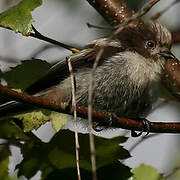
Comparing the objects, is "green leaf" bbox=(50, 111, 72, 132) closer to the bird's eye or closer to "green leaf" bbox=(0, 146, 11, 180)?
"green leaf" bbox=(0, 146, 11, 180)

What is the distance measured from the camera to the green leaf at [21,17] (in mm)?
2971

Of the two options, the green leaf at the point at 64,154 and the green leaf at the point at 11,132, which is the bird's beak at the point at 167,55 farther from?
the green leaf at the point at 11,132

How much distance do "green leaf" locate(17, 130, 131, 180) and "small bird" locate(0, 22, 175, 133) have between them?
2.03ft

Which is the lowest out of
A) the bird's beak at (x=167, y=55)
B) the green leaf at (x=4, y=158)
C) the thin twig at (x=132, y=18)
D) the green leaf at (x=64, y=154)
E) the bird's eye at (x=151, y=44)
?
the green leaf at (x=4, y=158)

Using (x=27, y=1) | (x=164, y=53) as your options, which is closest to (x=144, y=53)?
(x=164, y=53)

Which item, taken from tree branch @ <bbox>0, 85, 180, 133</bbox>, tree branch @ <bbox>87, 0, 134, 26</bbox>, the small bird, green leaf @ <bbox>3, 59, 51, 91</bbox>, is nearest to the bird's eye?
the small bird

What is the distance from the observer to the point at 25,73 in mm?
3438

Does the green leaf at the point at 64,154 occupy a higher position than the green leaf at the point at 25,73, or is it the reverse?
the green leaf at the point at 25,73

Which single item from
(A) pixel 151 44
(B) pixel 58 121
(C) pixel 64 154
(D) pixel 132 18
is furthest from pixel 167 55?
(D) pixel 132 18

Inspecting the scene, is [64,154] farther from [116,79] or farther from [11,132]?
[116,79]

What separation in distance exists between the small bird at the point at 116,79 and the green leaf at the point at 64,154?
0.62 m

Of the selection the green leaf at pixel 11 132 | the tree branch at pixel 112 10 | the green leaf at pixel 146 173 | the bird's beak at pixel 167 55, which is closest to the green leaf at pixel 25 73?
the green leaf at pixel 11 132

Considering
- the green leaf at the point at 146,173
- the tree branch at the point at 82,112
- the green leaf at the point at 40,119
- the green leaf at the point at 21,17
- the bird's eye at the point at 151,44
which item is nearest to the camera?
the tree branch at the point at 82,112

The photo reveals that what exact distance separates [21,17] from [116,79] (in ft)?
3.28
